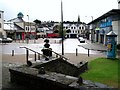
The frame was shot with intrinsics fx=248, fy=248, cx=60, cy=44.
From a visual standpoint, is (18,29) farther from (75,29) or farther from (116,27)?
(75,29)

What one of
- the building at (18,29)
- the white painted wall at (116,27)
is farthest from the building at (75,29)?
the white painted wall at (116,27)

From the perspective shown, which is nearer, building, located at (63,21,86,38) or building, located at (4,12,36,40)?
building, located at (4,12,36,40)

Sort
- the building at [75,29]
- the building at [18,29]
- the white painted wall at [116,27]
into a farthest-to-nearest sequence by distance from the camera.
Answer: the building at [75,29]
the building at [18,29]
the white painted wall at [116,27]

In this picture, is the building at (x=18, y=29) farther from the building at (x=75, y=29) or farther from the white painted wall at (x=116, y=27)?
the building at (x=75, y=29)

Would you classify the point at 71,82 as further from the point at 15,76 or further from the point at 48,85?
the point at 15,76

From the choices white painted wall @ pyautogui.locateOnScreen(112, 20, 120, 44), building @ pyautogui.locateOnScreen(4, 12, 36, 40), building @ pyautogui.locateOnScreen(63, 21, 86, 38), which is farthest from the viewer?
building @ pyautogui.locateOnScreen(63, 21, 86, 38)

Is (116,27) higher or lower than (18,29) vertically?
lower

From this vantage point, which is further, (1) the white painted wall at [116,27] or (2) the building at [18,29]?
(2) the building at [18,29]

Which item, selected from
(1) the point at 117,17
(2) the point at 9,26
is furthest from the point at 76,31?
(1) the point at 117,17

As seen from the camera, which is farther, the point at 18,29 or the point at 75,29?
the point at 75,29

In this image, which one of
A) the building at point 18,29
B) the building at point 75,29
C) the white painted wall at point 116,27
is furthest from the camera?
the building at point 75,29

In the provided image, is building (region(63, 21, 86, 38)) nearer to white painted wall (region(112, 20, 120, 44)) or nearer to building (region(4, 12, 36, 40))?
building (region(4, 12, 36, 40))

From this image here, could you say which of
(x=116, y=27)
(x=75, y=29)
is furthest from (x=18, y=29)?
(x=75, y=29)

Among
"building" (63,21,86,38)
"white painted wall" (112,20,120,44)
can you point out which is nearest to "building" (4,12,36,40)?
"white painted wall" (112,20,120,44)
